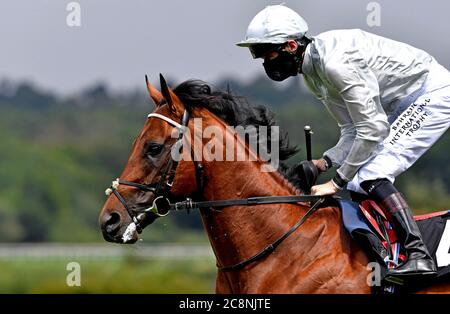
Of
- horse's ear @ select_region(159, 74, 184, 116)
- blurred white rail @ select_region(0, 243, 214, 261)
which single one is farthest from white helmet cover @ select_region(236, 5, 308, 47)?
blurred white rail @ select_region(0, 243, 214, 261)

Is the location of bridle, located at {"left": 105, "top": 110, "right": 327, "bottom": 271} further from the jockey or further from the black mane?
the jockey

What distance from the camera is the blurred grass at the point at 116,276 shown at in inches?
709

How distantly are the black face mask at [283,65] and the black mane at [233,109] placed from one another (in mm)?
260

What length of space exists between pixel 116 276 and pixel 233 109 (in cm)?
1553

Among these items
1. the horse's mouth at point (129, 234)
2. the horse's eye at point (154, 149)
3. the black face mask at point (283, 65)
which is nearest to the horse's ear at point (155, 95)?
the horse's eye at point (154, 149)

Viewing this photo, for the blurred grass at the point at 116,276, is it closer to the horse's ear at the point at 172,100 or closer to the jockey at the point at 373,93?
the horse's ear at the point at 172,100

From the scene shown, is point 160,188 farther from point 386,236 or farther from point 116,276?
point 116,276

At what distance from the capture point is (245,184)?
23.4ft

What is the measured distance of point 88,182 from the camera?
62.8 meters

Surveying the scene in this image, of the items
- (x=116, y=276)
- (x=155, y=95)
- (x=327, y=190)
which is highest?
(x=155, y=95)

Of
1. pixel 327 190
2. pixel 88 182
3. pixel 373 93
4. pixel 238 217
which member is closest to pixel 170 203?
pixel 238 217

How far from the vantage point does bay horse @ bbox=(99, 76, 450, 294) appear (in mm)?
6930

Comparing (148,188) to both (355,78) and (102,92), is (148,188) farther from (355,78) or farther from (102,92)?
(102,92)
